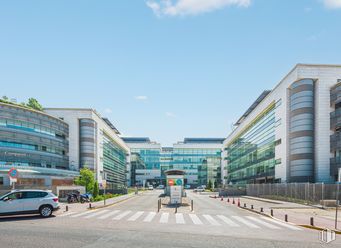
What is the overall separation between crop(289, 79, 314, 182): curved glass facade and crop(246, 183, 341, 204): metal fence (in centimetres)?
373

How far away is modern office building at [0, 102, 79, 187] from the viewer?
5474 centimetres

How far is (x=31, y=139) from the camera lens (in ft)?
200

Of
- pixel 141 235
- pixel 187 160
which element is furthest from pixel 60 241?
pixel 187 160

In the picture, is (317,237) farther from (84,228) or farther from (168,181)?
(168,181)

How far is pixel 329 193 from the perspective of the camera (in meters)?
36.1

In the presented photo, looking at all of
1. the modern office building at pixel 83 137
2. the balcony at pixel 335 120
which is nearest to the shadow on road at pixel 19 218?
the balcony at pixel 335 120

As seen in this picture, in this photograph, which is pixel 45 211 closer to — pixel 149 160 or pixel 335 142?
pixel 335 142

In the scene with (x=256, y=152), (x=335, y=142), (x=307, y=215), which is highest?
A: (x=335, y=142)

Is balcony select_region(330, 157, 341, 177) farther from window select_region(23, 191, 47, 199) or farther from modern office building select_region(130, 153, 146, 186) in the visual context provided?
modern office building select_region(130, 153, 146, 186)

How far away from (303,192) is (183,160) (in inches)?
4291

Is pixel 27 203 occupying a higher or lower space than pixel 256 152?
lower

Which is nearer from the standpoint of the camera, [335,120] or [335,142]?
[335,142]

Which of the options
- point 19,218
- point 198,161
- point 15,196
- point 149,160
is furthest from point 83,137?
point 198,161

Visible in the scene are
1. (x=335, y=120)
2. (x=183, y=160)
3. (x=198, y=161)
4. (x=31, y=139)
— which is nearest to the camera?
(x=335, y=120)
